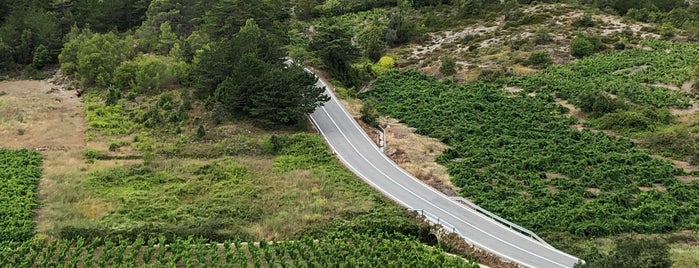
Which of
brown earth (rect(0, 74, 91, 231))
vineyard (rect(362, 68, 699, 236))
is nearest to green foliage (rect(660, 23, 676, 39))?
vineyard (rect(362, 68, 699, 236))

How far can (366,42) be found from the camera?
80.7 metres

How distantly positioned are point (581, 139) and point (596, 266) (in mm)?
23867

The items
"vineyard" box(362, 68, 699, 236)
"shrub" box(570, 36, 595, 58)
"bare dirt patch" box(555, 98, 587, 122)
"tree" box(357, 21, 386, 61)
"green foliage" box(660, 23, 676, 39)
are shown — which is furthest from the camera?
"tree" box(357, 21, 386, 61)

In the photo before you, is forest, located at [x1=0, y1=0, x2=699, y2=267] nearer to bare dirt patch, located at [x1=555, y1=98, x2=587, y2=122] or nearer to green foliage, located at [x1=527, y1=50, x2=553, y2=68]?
green foliage, located at [x1=527, y1=50, x2=553, y2=68]

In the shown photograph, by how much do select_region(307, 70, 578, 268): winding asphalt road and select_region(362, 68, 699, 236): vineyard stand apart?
1909 mm

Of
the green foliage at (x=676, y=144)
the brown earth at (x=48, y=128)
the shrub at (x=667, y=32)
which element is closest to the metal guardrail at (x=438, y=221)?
the green foliage at (x=676, y=144)

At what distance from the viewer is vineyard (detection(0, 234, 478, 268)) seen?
32.4m

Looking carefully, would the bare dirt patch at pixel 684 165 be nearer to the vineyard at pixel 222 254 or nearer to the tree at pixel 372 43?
the vineyard at pixel 222 254

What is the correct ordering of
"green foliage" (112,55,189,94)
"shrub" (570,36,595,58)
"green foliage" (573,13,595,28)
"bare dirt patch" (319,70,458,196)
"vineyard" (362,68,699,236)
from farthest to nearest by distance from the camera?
"green foliage" (573,13,595,28)
"shrub" (570,36,595,58)
"green foliage" (112,55,189,94)
"bare dirt patch" (319,70,458,196)
"vineyard" (362,68,699,236)

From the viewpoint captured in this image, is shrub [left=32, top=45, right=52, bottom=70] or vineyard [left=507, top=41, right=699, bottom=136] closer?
vineyard [left=507, top=41, right=699, bottom=136]

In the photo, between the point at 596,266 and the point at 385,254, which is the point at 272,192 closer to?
the point at 385,254

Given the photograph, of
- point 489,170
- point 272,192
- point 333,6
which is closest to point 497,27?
point 333,6

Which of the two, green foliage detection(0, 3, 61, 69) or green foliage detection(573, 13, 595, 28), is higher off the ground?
green foliage detection(0, 3, 61, 69)

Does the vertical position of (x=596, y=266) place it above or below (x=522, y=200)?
above
